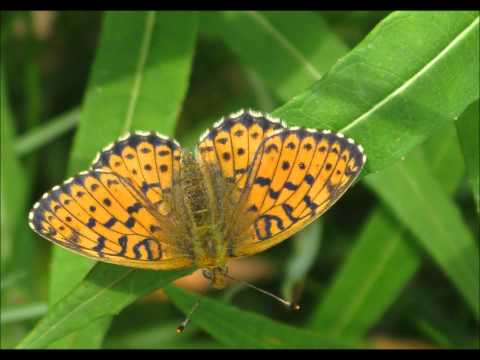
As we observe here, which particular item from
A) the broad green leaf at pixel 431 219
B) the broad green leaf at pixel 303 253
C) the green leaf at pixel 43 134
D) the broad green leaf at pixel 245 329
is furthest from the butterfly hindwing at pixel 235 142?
the green leaf at pixel 43 134

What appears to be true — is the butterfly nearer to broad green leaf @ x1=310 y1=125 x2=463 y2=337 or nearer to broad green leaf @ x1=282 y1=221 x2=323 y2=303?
broad green leaf @ x1=282 y1=221 x2=323 y2=303

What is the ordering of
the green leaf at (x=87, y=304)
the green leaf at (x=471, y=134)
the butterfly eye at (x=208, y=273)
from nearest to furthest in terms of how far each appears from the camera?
1. the green leaf at (x=87, y=304)
2. the green leaf at (x=471, y=134)
3. the butterfly eye at (x=208, y=273)

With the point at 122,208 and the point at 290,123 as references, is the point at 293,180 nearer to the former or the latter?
the point at 290,123

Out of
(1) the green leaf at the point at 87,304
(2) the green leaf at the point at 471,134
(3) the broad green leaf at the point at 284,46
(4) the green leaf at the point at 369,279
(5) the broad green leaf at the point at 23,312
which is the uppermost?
(3) the broad green leaf at the point at 284,46

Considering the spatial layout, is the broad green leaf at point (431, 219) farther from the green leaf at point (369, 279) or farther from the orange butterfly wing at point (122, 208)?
the orange butterfly wing at point (122, 208)

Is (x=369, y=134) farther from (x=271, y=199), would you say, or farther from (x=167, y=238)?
(x=167, y=238)

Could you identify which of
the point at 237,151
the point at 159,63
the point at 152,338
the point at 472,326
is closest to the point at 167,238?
the point at 237,151

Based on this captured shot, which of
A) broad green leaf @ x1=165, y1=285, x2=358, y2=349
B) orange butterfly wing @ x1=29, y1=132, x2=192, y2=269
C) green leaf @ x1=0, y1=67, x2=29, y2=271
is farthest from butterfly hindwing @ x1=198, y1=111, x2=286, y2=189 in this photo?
green leaf @ x1=0, y1=67, x2=29, y2=271

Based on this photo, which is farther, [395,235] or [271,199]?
[395,235]
